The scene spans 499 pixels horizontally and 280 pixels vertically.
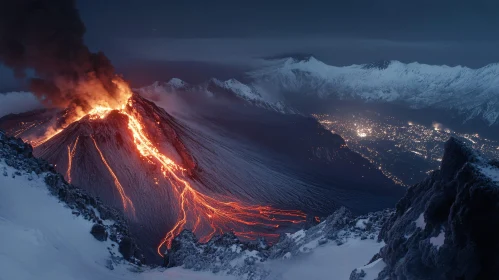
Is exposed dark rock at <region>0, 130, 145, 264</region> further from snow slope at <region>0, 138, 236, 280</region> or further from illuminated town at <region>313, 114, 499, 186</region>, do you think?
illuminated town at <region>313, 114, 499, 186</region>

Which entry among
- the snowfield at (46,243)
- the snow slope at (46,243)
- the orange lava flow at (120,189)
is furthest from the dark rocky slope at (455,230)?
the orange lava flow at (120,189)

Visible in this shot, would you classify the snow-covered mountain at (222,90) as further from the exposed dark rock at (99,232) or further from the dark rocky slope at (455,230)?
the dark rocky slope at (455,230)

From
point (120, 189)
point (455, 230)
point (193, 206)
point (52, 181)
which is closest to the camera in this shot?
point (455, 230)

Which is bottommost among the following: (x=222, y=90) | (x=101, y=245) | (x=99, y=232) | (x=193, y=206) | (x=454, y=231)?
(x=193, y=206)

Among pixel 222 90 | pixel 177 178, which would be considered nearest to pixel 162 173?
pixel 177 178

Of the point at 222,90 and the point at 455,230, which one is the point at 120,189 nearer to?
the point at 455,230

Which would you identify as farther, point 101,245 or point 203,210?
point 203,210

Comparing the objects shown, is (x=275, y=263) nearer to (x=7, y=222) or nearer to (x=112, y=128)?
(x=7, y=222)

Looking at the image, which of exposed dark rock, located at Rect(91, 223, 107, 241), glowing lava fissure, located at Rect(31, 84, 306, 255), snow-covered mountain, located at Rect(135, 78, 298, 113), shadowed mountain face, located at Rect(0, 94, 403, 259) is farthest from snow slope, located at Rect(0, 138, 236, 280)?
snow-covered mountain, located at Rect(135, 78, 298, 113)
